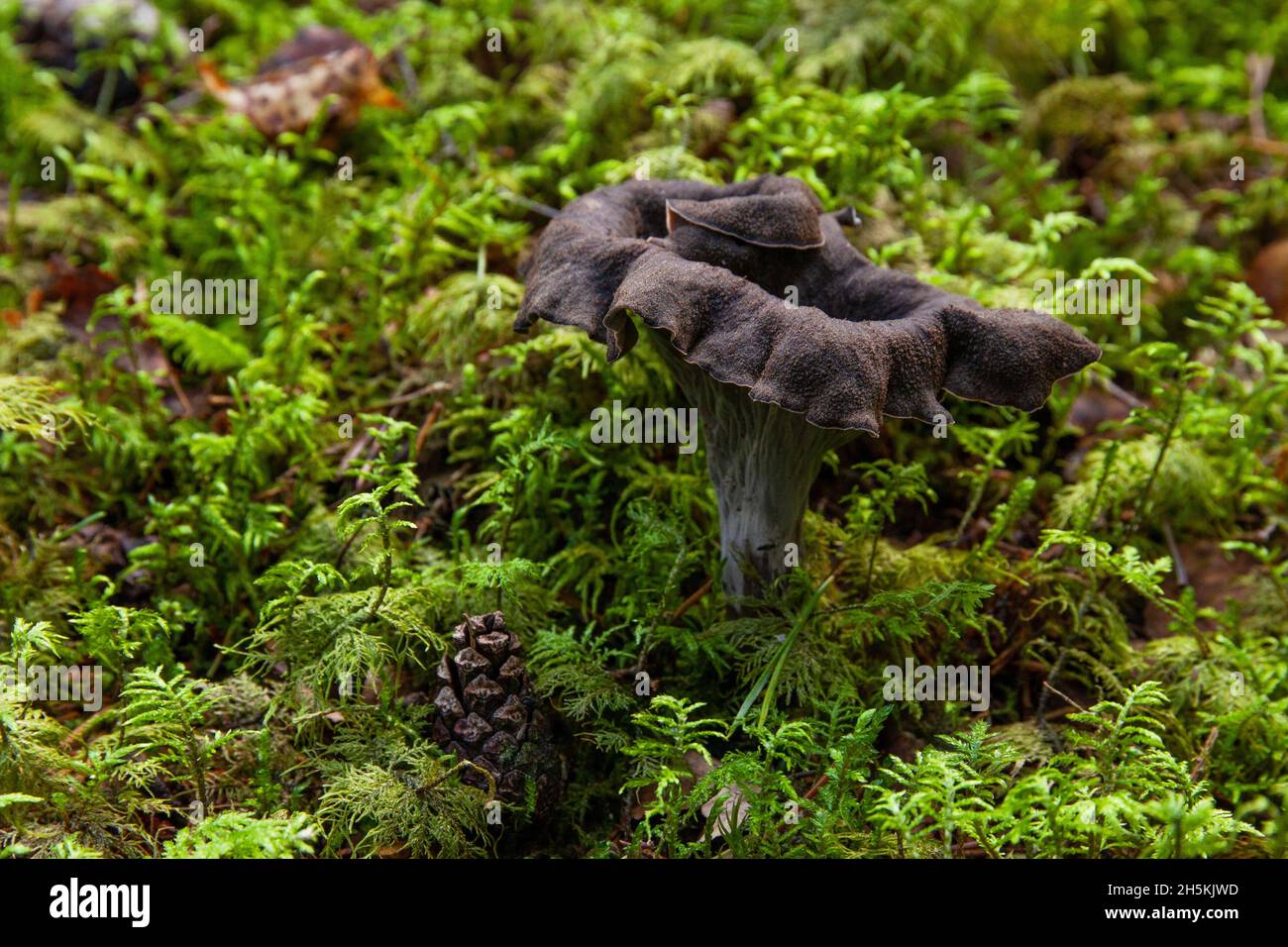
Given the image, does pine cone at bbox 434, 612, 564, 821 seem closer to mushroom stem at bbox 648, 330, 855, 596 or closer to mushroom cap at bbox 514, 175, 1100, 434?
mushroom stem at bbox 648, 330, 855, 596

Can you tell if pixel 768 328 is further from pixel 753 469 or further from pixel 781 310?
pixel 753 469

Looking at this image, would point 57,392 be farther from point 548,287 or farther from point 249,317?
point 548,287

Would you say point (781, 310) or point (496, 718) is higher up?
point (781, 310)

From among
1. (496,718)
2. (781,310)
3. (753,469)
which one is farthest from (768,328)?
(496,718)

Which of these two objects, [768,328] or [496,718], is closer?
[768,328]

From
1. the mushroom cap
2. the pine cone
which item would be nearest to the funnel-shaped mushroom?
the mushroom cap

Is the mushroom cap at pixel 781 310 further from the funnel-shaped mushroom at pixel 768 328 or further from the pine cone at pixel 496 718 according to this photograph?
the pine cone at pixel 496 718

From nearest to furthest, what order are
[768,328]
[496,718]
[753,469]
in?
[768,328] < [496,718] < [753,469]
